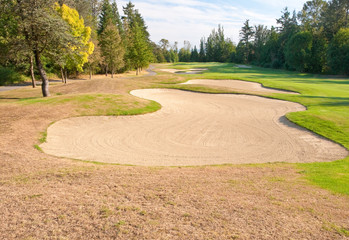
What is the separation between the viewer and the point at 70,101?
1761cm

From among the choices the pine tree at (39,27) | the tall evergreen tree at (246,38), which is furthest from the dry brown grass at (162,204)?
the tall evergreen tree at (246,38)

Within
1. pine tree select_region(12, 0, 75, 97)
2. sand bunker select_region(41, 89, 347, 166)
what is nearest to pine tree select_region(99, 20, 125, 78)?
pine tree select_region(12, 0, 75, 97)

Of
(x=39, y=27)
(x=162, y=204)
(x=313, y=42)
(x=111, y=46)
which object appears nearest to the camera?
(x=162, y=204)

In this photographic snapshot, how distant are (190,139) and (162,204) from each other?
7.86m

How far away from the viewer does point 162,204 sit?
4.81 metres

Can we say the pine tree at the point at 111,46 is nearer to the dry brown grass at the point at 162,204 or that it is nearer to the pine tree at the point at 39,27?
the pine tree at the point at 39,27

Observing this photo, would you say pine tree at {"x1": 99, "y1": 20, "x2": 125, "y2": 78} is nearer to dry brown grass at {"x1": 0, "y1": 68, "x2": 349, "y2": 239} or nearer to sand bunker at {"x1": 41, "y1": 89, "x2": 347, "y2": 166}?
sand bunker at {"x1": 41, "y1": 89, "x2": 347, "y2": 166}

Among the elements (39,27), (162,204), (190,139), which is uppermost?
(39,27)

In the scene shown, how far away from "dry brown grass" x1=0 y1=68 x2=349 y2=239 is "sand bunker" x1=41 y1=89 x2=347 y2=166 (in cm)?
253

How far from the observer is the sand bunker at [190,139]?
33.0ft

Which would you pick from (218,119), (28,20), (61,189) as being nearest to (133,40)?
(28,20)

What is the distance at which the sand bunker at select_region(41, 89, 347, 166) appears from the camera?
1006cm

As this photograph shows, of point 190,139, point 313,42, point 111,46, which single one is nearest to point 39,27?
point 190,139

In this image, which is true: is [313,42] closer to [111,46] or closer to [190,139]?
[111,46]
